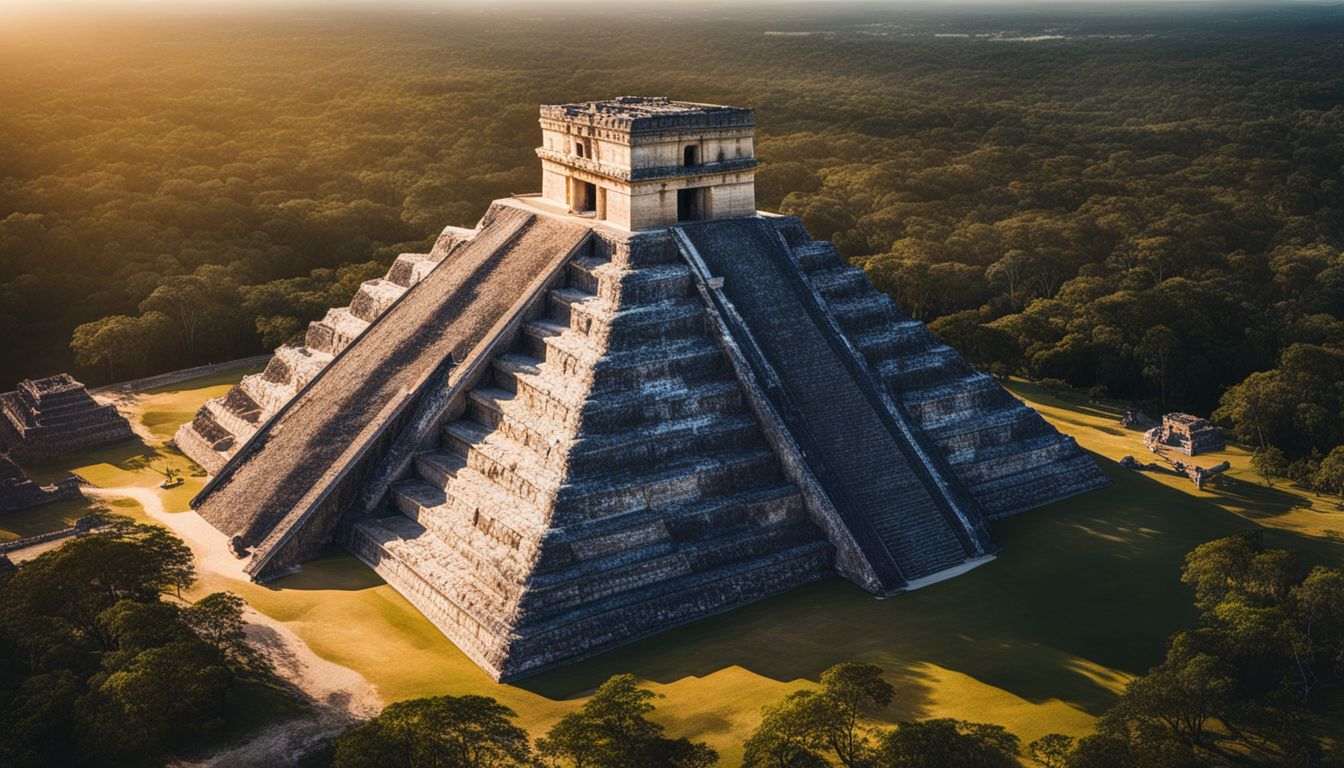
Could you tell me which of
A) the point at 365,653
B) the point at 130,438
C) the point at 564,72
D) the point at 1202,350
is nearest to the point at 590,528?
the point at 365,653

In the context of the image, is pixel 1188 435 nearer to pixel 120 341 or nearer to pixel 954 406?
→ pixel 954 406

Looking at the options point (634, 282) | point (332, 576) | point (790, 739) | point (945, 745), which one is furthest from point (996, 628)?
point (332, 576)

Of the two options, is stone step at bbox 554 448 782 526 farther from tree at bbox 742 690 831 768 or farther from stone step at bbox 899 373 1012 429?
tree at bbox 742 690 831 768

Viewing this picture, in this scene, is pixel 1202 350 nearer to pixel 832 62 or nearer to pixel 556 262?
pixel 556 262

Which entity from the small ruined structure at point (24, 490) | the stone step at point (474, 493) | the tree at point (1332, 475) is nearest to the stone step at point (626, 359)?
the stone step at point (474, 493)

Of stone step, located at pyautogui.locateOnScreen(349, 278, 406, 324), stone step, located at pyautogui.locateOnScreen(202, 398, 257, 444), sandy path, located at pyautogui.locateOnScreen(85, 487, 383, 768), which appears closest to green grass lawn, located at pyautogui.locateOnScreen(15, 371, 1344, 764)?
sandy path, located at pyautogui.locateOnScreen(85, 487, 383, 768)

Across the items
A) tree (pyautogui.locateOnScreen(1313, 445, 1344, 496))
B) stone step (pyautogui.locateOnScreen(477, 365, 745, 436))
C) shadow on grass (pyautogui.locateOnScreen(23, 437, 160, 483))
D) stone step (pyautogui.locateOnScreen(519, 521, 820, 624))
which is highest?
stone step (pyautogui.locateOnScreen(477, 365, 745, 436))

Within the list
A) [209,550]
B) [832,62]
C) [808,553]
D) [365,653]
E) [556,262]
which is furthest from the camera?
[832,62]
